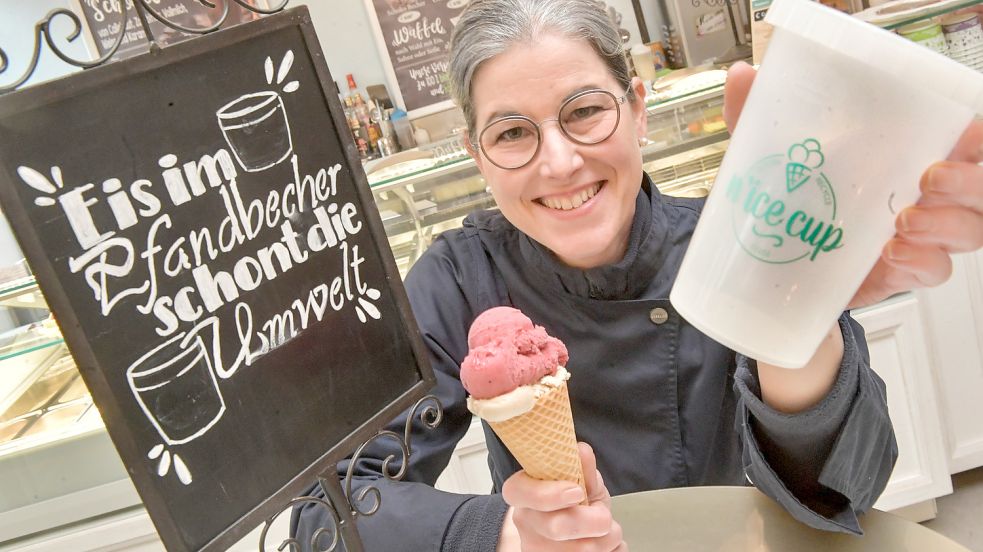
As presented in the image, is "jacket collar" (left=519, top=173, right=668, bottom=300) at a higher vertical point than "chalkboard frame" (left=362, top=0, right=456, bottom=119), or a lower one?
lower

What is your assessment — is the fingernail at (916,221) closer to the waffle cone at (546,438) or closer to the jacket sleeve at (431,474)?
the waffle cone at (546,438)

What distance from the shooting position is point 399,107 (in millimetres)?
3893

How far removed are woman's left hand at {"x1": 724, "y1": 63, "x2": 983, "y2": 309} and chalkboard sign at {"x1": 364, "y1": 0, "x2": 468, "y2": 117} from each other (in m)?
3.06

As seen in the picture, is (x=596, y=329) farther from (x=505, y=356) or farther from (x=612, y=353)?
(x=505, y=356)

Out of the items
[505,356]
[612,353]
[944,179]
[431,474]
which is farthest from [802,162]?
[431,474]

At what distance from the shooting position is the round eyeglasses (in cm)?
139

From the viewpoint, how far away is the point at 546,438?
1051 mm

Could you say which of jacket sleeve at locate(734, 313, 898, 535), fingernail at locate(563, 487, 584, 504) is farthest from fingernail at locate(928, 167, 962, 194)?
fingernail at locate(563, 487, 584, 504)

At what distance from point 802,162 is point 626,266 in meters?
0.75

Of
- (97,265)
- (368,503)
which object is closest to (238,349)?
(97,265)

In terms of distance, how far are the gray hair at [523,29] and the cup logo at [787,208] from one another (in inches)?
26.8

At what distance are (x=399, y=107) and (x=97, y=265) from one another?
3.18 m

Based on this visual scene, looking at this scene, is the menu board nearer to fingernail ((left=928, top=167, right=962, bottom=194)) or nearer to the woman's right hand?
the woman's right hand

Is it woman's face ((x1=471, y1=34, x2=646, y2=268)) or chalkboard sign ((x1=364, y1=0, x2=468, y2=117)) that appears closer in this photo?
woman's face ((x1=471, y1=34, x2=646, y2=268))
